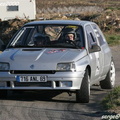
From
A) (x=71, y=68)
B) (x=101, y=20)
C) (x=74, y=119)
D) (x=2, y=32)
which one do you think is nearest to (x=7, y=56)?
(x=71, y=68)

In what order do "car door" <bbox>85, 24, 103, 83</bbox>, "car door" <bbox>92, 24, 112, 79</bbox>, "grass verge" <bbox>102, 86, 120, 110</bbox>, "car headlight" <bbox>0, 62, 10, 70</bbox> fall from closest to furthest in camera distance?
"grass verge" <bbox>102, 86, 120, 110</bbox> → "car headlight" <bbox>0, 62, 10, 70</bbox> → "car door" <bbox>85, 24, 103, 83</bbox> → "car door" <bbox>92, 24, 112, 79</bbox>

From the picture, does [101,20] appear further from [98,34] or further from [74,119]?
[74,119]

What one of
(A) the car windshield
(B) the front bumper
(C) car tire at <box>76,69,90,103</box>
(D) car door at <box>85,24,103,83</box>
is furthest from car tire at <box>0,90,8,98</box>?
(D) car door at <box>85,24,103,83</box>

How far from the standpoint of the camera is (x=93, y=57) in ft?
34.5

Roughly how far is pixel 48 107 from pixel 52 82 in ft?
1.40

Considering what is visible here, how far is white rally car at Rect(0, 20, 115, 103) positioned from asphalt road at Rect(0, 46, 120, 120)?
28cm

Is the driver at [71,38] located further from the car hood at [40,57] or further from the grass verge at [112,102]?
the grass verge at [112,102]

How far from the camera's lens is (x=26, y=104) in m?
9.66

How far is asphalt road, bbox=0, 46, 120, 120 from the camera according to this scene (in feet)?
28.0

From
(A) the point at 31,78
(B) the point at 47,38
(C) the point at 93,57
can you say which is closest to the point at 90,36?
(C) the point at 93,57

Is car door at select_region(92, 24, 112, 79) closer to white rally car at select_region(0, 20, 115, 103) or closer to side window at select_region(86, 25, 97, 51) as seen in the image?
white rally car at select_region(0, 20, 115, 103)

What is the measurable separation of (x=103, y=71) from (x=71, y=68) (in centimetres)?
184

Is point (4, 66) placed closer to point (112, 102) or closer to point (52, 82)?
point (52, 82)

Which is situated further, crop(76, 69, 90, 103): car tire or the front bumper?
crop(76, 69, 90, 103): car tire
